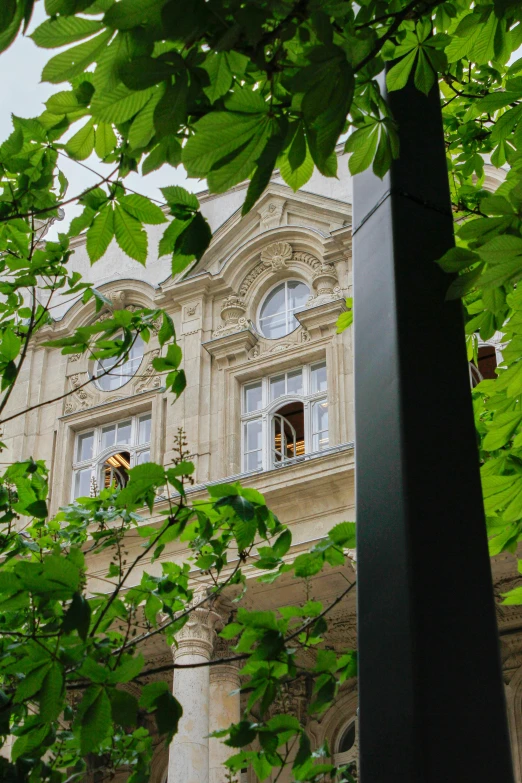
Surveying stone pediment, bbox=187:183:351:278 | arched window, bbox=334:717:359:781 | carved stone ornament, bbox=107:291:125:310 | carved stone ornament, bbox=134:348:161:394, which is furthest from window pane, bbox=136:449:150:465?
arched window, bbox=334:717:359:781

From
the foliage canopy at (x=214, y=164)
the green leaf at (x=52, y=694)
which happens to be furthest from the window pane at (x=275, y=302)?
the green leaf at (x=52, y=694)

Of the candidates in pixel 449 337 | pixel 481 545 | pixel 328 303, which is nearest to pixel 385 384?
pixel 449 337

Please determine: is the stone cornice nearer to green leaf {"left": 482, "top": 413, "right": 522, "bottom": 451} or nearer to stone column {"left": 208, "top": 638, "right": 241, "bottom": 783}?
stone column {"left": 208, "top": 638, "right": 241, "bottom": 783}

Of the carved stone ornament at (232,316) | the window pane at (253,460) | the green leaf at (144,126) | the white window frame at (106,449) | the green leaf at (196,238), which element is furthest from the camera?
the white window frame at (106,449)

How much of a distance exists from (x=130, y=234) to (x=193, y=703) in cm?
1454

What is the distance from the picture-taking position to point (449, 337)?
250cm

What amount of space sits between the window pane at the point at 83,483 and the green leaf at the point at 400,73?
19.8 meters

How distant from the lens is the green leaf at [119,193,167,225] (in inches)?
148

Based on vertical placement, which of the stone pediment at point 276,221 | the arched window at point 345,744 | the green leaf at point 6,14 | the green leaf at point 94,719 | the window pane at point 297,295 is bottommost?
the green leaf at point 94,719

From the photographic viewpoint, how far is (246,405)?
2184cm

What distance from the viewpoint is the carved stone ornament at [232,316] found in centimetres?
2236

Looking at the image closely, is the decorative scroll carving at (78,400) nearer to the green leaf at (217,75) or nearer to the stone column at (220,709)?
the stone column at (220,709)

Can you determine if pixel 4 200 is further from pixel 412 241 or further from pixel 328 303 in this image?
pixel 328 303

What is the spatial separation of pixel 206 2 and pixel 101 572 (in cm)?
1733
